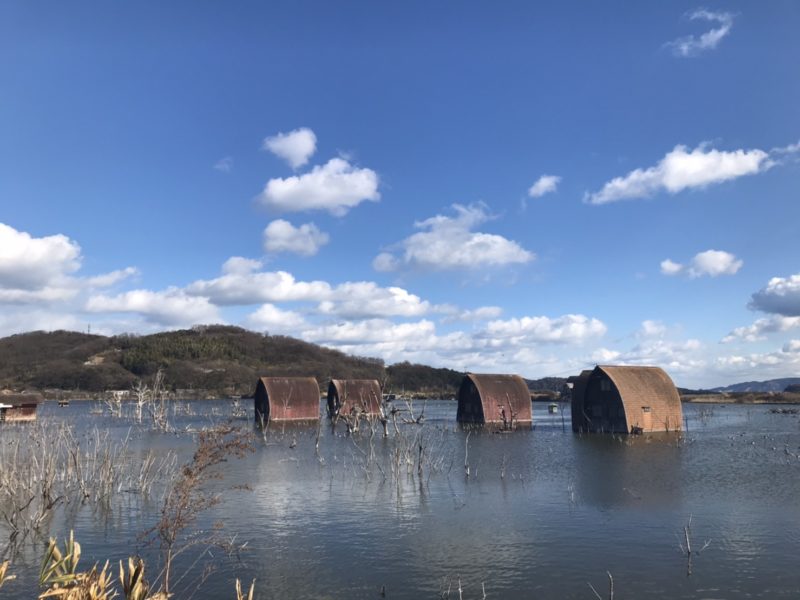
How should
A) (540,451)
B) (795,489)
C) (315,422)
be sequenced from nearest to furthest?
1. (795,489)
2. (540,451)
3. (315,422)

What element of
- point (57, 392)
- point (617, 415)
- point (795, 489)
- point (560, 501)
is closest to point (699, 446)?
point (617, 415)

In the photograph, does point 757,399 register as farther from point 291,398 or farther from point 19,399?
point 19,399

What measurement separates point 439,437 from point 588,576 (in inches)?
1192

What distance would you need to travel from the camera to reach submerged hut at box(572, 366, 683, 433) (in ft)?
146

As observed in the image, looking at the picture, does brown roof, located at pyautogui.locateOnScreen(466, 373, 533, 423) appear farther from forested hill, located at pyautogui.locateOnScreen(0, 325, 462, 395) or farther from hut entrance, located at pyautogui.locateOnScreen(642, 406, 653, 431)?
forested hill, located at pyautogui.locateOnScreen(0, 325, 462, 395)

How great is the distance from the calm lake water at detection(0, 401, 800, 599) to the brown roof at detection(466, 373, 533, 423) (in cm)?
1859

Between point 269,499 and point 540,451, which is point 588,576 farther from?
point 540,451

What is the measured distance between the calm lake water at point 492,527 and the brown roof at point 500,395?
1859 centimetres

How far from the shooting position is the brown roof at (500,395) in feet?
176

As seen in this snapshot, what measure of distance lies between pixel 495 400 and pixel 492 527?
1390 inches

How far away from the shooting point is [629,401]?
1754 inches

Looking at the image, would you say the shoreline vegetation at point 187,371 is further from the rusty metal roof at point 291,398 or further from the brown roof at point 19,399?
the brown roof at point 19,399

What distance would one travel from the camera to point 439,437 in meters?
45.0

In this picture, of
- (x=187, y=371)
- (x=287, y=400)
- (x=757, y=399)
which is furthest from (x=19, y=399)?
(x=757, y=399)
